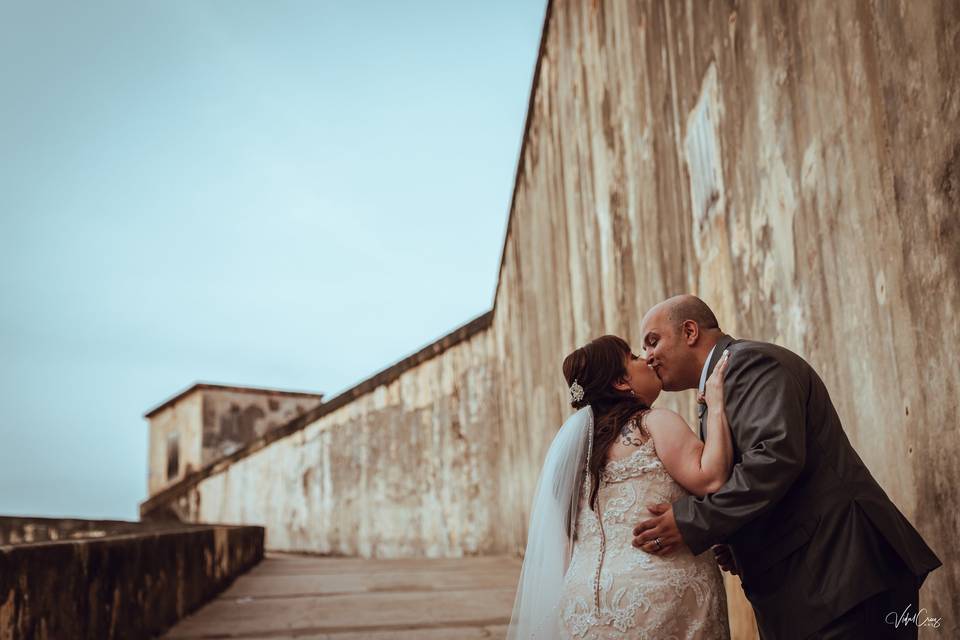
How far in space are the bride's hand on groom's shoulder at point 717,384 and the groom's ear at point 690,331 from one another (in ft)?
0.82

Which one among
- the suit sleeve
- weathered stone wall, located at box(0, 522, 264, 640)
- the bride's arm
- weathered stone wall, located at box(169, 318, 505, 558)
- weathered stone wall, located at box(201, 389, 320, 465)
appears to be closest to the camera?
the suit sleeve

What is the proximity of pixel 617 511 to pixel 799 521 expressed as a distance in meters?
0.54

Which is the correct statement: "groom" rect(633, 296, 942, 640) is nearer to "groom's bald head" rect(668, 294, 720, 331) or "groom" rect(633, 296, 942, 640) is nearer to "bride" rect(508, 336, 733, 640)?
"bride" rect(508, 336, 733, 640)

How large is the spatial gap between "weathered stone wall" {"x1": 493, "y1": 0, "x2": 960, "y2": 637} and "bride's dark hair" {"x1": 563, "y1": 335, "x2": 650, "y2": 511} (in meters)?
0.61

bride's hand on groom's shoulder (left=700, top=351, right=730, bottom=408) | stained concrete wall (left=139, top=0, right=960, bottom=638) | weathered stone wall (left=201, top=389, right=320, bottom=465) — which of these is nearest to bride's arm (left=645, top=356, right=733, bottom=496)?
bride's hand on groom's shoulder (left=700, top=351, right=730, bottom=408)

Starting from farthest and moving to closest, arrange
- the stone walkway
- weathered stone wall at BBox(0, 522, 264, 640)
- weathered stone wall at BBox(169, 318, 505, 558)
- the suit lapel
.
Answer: weathered stone wall at BBox(169, 318, 505, 558), the stone walkway, weathered stone wall at BBox(0, 522, 264, 640), the suit lapel

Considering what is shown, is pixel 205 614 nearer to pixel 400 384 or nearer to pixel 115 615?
pixel 115 615

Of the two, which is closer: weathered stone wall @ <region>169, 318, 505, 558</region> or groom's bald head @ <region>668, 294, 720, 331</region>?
groom's bald head @ <region>668, 294, 720, 331</region>

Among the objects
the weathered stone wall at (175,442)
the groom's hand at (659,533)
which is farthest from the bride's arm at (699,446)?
the weathered stone wall at (175,442)

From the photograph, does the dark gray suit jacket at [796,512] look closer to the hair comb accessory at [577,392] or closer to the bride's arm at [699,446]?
the bride's arm at [699,446]

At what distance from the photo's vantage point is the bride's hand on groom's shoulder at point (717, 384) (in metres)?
2.21

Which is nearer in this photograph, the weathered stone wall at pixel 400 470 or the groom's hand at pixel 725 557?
the groom's hand at pixel 725 557

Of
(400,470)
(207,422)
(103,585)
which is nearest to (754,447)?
(103,585)

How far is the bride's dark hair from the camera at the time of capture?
8.34 ft
